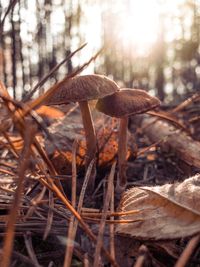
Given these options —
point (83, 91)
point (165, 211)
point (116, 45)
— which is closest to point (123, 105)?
point (83, 91)

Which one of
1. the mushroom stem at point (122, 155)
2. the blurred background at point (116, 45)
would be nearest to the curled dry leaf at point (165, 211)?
the mushroom stem at point (122, 155)

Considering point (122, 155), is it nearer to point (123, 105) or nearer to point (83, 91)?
point (123, 105)

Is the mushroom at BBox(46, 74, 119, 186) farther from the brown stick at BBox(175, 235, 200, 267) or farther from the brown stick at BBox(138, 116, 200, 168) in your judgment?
the brown stick at BBox(175, 235, 200, 267)

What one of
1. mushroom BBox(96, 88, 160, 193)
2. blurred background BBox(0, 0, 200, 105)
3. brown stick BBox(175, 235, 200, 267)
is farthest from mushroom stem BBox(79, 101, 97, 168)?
blurred background BBox(0, 0, 200, 105)

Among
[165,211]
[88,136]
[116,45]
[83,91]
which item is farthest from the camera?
[116,45]

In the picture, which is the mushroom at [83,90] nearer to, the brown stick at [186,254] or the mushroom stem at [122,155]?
the mushroom stem at [122,155]

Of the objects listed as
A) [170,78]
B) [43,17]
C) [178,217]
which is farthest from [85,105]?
[170,78]
